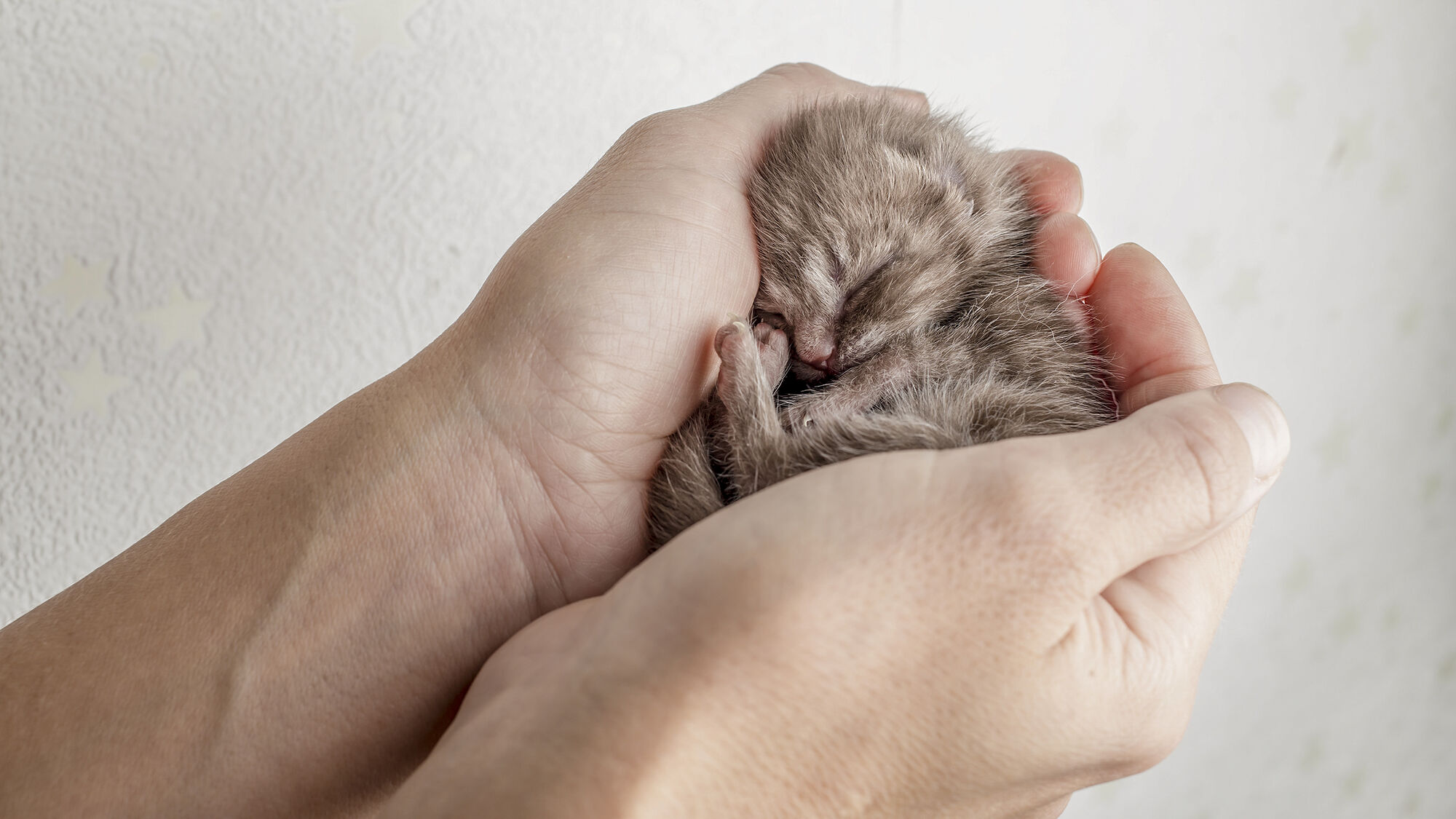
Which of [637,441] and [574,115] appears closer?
[637,441]

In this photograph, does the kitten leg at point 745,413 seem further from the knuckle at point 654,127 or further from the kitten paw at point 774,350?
the knuckle at point 654,127

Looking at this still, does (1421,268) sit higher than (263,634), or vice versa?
(263,634)

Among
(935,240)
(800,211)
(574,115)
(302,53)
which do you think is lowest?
(935,240)

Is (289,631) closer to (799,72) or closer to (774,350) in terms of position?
(774,350)

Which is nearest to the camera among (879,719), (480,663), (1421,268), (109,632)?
(879,719)

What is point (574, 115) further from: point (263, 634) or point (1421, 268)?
point (1421, 268)

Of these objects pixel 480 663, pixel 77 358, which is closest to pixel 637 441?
pixel 480 663

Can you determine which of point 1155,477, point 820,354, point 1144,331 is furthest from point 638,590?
point 1144,331
